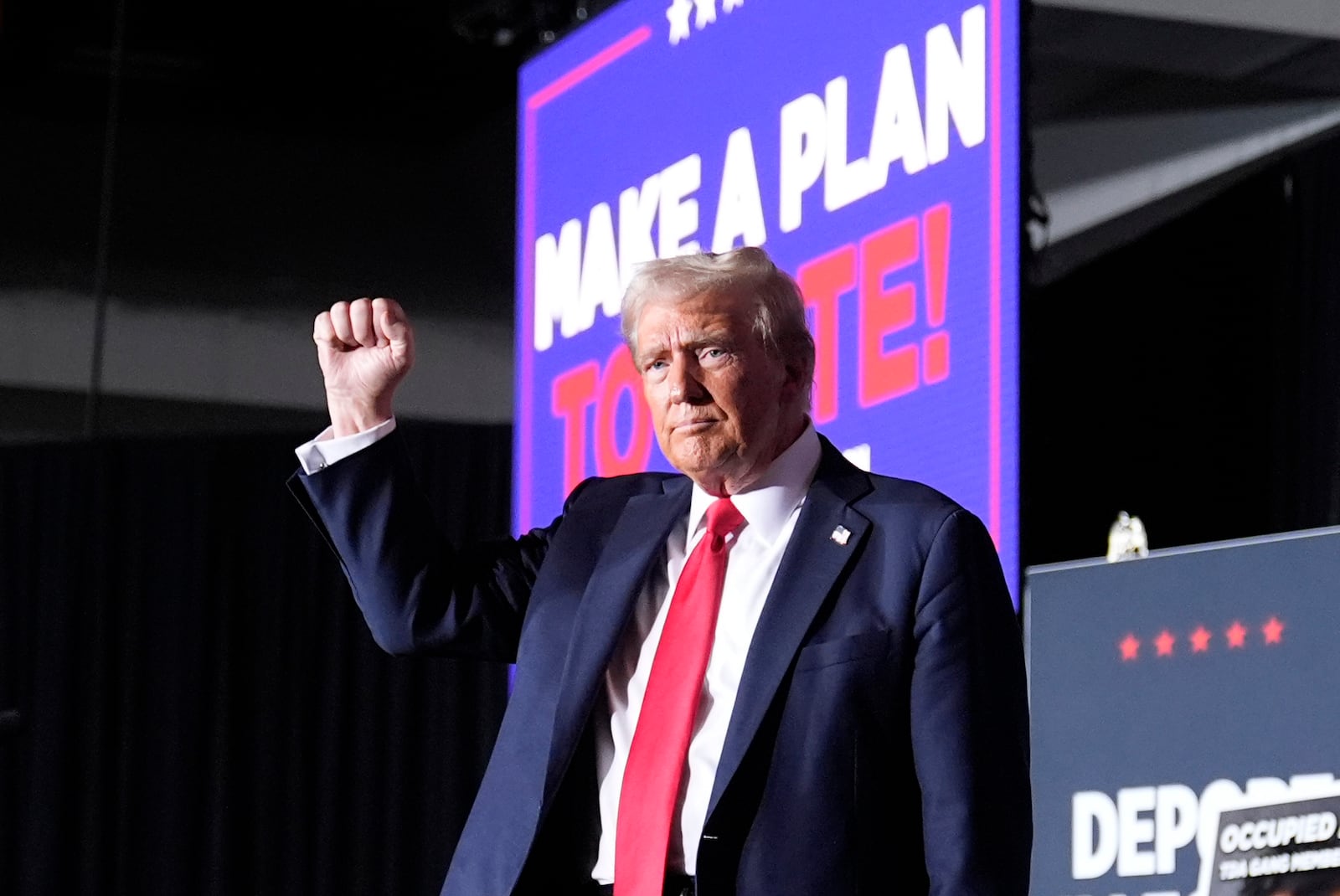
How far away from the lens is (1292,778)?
97.2 inches

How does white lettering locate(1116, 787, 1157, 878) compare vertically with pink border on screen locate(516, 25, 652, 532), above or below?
below

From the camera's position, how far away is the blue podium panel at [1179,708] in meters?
2.47

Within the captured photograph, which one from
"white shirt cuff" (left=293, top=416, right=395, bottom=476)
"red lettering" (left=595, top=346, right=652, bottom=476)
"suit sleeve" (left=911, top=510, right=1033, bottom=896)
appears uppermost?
"red lettering" (left=595, top=346, right=652, bottom=476)

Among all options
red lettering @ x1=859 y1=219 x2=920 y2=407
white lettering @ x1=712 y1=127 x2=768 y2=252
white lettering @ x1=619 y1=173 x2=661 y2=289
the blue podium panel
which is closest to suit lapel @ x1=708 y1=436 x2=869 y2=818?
the blue podium panel

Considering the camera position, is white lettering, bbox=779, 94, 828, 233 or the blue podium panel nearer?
the blue podium panel

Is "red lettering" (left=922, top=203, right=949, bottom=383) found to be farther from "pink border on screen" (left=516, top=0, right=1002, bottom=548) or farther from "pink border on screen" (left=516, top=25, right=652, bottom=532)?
"pink border on screen" (left=516, top=25, right=652, bottom=532)

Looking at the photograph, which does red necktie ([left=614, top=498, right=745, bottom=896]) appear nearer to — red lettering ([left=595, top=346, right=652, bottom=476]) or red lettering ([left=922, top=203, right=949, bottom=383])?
red lettering ([left=922, top=203, right=949, bottom=383])

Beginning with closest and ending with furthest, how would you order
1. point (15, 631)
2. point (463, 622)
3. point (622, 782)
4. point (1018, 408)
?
1. point (622, 782)
2. point (463, 622)
3. point (1018, 408)
4. point (15, 631)

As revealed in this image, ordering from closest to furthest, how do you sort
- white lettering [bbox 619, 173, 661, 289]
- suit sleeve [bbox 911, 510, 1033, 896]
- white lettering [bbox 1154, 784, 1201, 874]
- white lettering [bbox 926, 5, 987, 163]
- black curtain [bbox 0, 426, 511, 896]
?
suit sleeve [bbox 911, 510, 1033, 896], white lettering [bbox 1154, 784, 1201, 874], white lettering [bbox 926, 5, 987, 163], white lettering [bbox 619, 173, 661, 289], black curtain [bbox 0, 426, 511, 896]

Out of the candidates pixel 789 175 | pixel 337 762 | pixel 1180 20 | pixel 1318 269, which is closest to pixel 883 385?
pixel 789 175

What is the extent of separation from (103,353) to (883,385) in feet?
13.3

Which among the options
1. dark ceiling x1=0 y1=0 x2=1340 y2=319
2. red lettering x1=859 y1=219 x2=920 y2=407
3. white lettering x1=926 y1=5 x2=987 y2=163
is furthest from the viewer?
dark ceiling x1=0 y1=0 x2=1340 y2=319

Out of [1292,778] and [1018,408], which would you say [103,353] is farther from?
[1292,778]

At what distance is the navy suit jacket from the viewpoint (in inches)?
65.9
